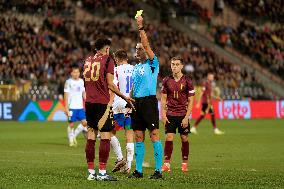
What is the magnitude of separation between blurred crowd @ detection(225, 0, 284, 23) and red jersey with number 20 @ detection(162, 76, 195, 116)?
42.7 meters

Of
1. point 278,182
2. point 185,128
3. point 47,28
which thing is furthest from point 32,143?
point 47,28

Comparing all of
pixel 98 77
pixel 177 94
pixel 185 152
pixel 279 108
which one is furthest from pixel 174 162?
pixel 279 108

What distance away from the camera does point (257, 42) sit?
56250 mm

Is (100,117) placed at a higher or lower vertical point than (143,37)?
lower

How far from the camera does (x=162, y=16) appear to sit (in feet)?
185

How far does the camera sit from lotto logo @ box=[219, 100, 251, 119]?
151ft

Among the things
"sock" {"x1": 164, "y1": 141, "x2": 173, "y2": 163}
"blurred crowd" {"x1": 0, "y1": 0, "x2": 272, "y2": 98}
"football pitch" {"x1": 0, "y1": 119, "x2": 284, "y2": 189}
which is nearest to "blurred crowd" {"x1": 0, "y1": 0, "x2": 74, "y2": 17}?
"blurred crowd" {"x1": 0, "y1": 0, "x2": 272, "y2": 98}

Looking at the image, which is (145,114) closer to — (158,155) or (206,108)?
(158,155)

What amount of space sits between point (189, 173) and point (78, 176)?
2.46 meters

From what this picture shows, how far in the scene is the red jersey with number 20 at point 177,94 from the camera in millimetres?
17203

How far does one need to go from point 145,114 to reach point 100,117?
3.38ft

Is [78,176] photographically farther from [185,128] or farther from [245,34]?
[245,34]

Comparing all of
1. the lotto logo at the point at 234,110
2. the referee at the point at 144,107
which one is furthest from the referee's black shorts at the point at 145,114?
the lotto logo at the point at 234,110

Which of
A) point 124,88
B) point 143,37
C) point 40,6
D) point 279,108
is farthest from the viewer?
point 40,6
